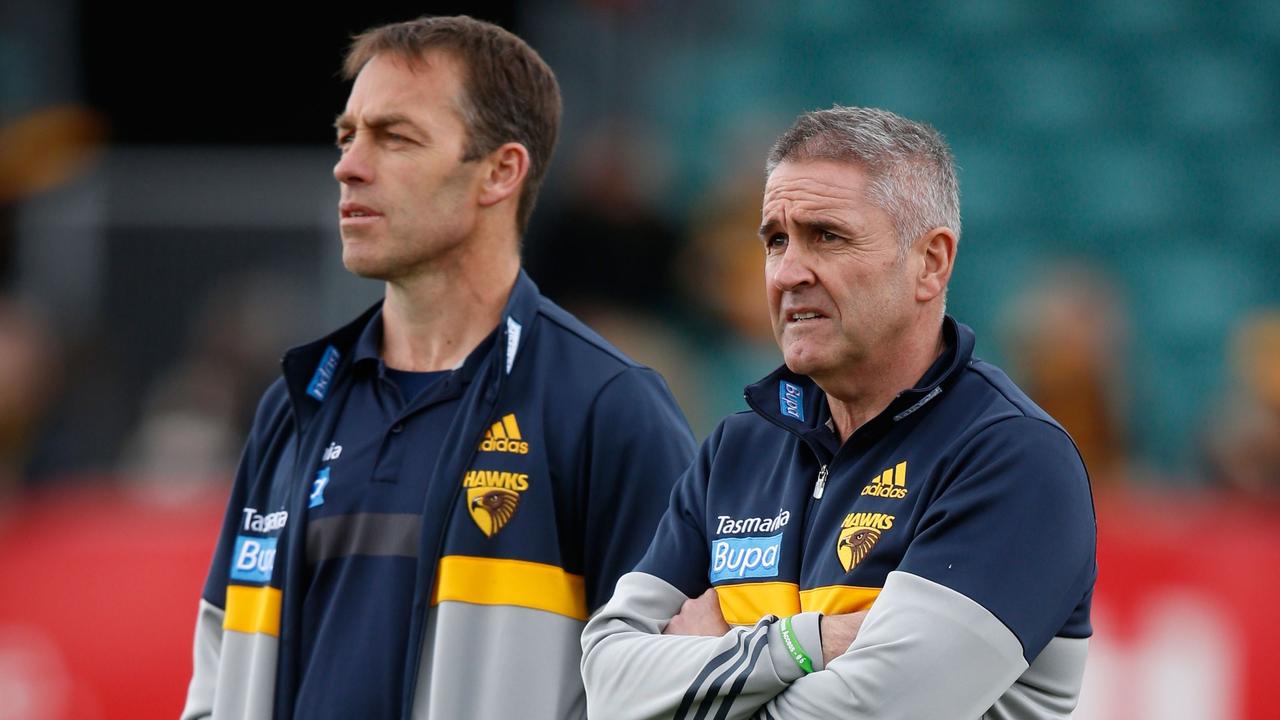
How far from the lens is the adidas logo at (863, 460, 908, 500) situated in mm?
3217

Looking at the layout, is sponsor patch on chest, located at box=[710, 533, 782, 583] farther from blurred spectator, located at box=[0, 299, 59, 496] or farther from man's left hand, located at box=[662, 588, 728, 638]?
blurred spectator, located at box=[0, 299, 59, 496]

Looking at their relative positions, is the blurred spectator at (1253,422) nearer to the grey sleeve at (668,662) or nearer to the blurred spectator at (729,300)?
the blurred spectator at (729,300)

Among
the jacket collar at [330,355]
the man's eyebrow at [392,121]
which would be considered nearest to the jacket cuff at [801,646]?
the jacket collar at [330,355]

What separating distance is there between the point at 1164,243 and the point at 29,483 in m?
6.69

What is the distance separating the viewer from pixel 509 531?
3.77 m

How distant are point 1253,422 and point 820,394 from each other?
493 cm

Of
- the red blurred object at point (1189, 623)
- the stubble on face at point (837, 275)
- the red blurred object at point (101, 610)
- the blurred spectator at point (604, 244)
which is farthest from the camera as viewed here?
the blurred spectator at point (604, 244)

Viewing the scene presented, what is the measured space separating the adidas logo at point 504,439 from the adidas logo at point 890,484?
34.5 inches

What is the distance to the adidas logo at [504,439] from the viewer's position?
3.83 metres

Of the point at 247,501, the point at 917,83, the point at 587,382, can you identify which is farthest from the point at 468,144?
the point at 917,83

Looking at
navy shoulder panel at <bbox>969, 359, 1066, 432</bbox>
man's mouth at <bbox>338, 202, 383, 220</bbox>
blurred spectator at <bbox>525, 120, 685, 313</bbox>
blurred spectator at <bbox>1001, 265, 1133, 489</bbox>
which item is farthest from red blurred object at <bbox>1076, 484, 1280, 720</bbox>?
man's mouth at <bbox>338, 202, 383, 220</bbox>

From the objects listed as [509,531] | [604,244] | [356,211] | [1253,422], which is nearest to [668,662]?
[509,531]

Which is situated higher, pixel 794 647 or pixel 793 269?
pixel 793 269

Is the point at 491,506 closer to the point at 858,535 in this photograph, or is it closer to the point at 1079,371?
the point at 858,535
